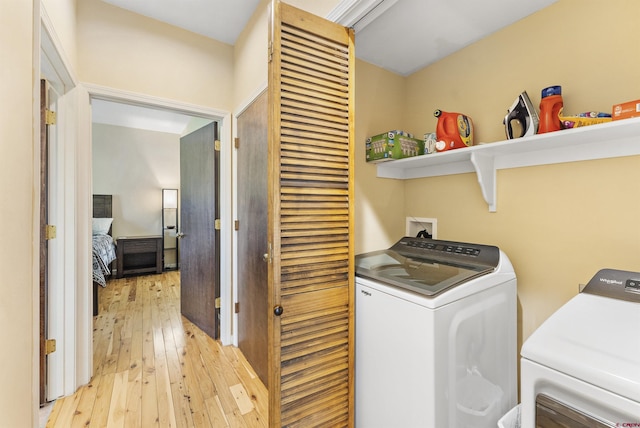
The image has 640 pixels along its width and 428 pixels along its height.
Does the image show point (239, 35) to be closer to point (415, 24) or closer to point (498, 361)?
point (415, 24)

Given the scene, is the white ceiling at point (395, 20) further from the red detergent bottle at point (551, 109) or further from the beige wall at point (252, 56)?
the red detergent bottle at point (551, 109)

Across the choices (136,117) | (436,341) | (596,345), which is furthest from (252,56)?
(136,117)

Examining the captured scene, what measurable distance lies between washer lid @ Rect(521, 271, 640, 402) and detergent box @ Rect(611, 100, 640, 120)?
26.6 inches

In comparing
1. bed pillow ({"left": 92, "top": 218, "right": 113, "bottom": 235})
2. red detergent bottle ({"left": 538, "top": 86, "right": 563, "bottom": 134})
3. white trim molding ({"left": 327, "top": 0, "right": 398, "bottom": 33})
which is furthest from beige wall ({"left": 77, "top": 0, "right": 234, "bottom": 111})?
bed pillow ({"left": 92, "top": 218, "right": 113, "bottom": 235})

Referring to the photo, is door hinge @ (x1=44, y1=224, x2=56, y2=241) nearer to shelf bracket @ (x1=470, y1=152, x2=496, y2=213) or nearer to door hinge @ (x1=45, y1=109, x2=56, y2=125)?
door hinge @ (x1=45, y1=109, x2=56, y2=125)

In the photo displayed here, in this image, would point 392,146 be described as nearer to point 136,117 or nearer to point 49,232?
point 49,232

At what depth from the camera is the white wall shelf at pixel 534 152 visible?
43.6 inches

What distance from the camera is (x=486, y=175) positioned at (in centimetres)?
154

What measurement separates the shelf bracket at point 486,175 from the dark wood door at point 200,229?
81.2 inches

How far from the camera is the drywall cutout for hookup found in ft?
6.31

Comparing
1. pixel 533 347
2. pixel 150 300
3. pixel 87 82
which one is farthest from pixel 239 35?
pixel 150 300

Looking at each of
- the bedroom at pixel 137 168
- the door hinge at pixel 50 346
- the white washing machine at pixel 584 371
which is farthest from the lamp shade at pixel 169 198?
the white washing machine at pixel 584 371

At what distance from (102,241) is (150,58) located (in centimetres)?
307

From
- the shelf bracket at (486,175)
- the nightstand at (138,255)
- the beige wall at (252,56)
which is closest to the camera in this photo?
the shelf bracket at (486,175)
